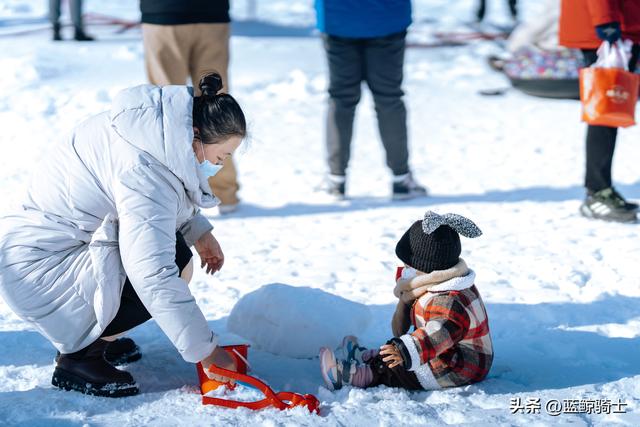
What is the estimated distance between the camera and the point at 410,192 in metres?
4.38

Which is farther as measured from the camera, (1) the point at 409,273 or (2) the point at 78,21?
(2) the point at 78,21

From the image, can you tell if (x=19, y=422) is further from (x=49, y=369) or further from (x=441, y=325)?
(x=441, y=325)

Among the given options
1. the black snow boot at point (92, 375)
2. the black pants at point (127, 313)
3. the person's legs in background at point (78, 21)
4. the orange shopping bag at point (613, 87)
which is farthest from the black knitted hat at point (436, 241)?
the person's legs in background at point (78, 21)

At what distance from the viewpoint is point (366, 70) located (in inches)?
165

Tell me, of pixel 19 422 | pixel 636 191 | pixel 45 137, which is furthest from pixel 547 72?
pixel 19 422

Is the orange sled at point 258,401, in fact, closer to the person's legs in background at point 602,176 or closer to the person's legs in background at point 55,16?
the person's legs in background at point 602,176

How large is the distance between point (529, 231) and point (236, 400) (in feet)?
6.57

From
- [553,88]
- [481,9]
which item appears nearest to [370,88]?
[553,88]

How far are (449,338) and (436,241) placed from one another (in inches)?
10.2

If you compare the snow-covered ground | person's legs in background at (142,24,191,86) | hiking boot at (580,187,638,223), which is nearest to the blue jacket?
person's legs in background at (142,24,191,86)

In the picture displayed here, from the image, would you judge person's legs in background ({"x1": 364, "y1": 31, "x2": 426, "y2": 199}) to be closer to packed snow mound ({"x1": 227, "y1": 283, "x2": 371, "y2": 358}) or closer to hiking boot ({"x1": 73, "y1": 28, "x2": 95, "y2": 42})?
packed snow mound ({"x1": 227, "y1": 283, "x2": 371, "y2": 358})

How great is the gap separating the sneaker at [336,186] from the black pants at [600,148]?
3.89 ft

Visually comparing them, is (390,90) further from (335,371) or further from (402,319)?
(335,371)

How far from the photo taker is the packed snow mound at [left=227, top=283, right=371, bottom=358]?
2668 mm
